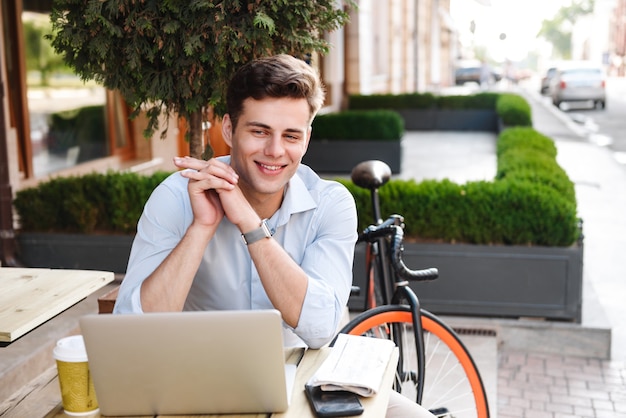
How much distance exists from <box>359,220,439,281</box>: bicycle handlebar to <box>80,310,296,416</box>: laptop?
153 centimetres

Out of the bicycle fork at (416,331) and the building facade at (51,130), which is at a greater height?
the building facade at (51,130)

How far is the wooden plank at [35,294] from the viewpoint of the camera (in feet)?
8.65

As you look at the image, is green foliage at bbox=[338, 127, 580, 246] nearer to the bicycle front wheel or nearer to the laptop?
the bicycle front wheel

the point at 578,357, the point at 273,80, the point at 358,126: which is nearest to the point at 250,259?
the point at 273,80

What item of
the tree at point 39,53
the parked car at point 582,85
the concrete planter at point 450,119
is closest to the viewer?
the tree at point 39,53

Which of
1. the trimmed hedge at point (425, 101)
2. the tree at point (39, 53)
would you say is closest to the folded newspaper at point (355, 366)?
the tree at point (39, 53)

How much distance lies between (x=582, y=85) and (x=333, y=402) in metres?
30.1

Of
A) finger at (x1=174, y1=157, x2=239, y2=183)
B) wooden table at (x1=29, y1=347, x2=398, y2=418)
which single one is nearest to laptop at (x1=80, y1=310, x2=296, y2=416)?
wooden table at (x1=29, y1=347, x2=398, y2=418)

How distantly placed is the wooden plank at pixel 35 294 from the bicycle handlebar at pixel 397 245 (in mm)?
1171

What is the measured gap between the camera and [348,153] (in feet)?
44.7

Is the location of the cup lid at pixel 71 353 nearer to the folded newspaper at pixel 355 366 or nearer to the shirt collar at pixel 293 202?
the folded newspaper at pixel 355 366

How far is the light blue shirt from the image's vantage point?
2.36 m

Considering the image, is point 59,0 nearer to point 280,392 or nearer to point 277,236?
point 277,236

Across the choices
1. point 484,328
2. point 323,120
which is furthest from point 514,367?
point 323,120
